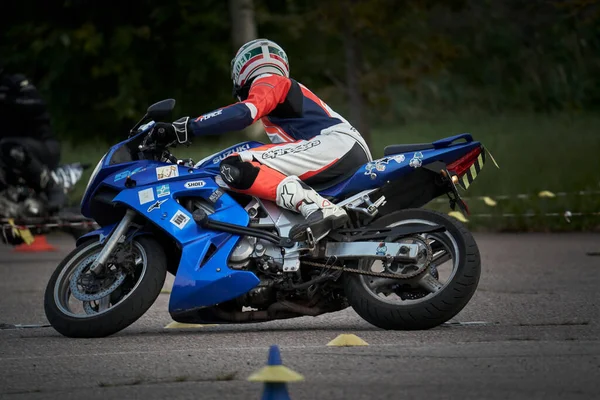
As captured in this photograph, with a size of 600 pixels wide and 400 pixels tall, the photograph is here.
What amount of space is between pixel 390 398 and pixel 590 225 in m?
11.8

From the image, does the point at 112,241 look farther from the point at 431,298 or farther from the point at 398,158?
the point at 431,298

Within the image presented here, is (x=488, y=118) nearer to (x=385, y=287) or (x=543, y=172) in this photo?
(x=543, y=172)

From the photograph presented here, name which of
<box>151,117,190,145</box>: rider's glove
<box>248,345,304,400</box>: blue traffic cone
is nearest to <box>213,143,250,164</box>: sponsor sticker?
<box>151,117,190,145</box>: rider's glove

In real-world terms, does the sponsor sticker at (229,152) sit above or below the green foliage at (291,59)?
below

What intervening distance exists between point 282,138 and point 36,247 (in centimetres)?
852

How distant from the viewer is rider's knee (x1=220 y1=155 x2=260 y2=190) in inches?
336

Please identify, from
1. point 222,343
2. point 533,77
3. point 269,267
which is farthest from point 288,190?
point 533,77

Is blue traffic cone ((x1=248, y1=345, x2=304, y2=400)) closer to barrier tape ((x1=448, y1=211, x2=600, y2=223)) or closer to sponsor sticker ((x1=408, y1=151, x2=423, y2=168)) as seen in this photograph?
sponsor sticker ((x1=408, y1=151, x2=423, y2=168))

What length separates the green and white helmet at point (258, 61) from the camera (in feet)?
29.5

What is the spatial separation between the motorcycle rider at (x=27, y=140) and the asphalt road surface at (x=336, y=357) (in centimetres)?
586

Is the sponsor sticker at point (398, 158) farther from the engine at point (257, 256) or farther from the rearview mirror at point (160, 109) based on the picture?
the rearview mirror at point (160, 109)

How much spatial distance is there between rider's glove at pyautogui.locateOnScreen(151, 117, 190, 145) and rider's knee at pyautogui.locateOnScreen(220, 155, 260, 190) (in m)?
0.32

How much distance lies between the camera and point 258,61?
29.5 ft

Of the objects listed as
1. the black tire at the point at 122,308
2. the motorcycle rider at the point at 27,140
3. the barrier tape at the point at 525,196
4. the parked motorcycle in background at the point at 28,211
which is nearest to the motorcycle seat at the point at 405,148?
the black tire at the point at 122,308
